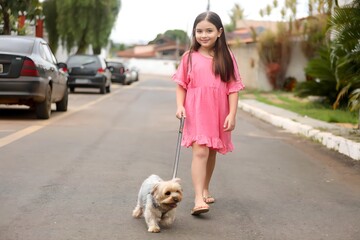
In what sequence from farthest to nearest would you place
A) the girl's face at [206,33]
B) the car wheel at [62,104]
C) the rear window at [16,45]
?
the car wheel at [62,104] → the rear window at [16,45] → the girl's face at [206,33]

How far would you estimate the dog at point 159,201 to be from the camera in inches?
176

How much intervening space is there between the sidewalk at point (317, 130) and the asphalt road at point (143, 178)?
0.62ft

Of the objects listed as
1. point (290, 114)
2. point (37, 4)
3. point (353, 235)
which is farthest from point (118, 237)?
point (37, 4)

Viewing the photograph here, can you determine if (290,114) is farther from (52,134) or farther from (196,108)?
(196,108)

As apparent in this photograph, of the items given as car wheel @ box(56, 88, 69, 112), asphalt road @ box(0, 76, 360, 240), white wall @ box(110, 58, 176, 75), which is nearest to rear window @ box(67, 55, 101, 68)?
car wheel @ box(56, 88, 69, 112)

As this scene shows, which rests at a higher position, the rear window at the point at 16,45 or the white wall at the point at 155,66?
the rear window at the point at 16,45

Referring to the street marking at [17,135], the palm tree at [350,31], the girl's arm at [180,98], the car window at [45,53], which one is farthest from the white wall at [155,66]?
the girl's arm at [180,98]

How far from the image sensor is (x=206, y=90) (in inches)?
212

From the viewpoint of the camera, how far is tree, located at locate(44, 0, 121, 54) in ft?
140

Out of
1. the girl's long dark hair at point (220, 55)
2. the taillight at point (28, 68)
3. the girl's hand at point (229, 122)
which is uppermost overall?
the girl's long dark hair at point (220, 55)

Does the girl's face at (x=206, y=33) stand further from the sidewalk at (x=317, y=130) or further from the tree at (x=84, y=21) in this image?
the tree at (x=84, y=21)

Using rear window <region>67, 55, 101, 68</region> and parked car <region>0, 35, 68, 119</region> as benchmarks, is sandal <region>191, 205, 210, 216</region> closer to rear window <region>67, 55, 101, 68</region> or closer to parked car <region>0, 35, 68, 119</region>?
parked car <region>0, 35, 68, 119</region>

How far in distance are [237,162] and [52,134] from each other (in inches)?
137

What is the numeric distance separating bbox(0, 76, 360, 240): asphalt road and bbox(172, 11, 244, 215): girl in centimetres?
57
